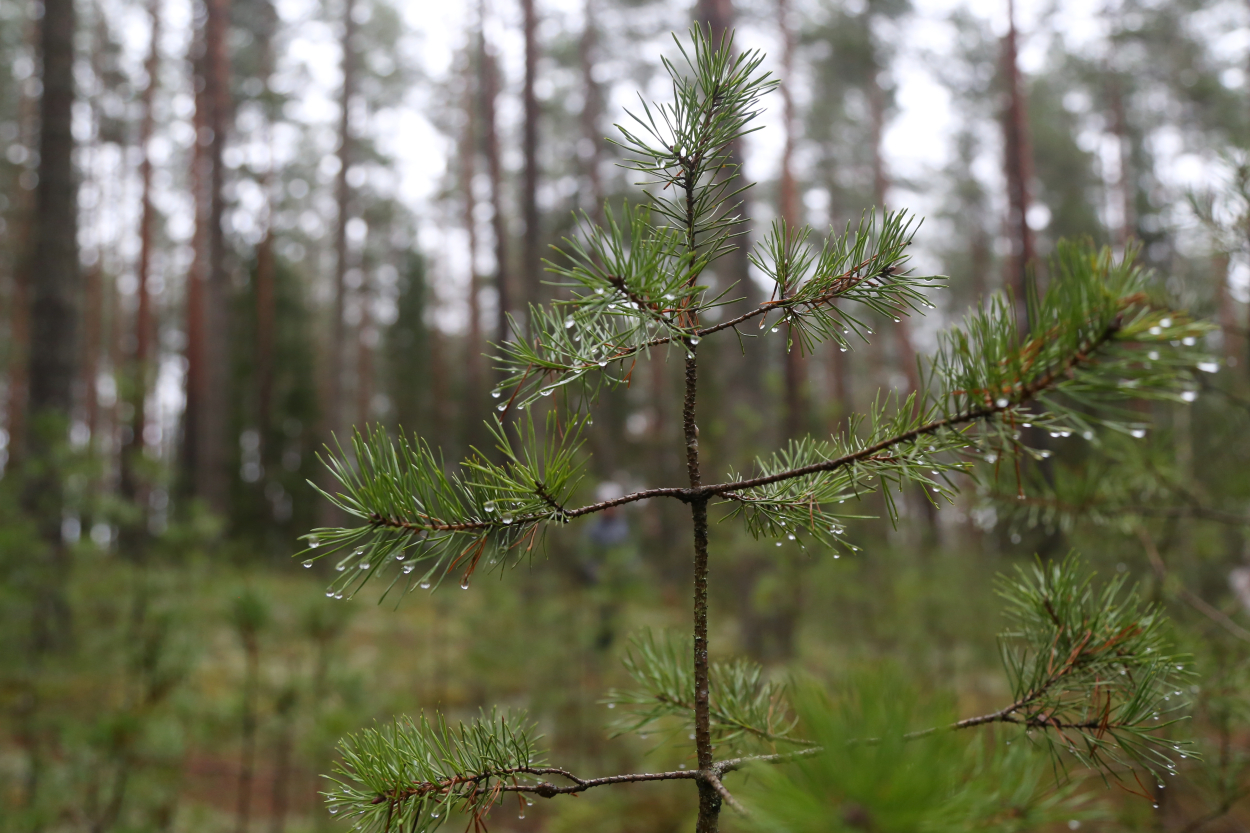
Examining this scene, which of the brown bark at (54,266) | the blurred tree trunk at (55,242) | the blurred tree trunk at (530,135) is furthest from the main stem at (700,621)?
the blurred tree trunk at (530,135)

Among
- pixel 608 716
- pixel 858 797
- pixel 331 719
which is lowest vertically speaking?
pixel 608 716

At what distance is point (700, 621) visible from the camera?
81cm

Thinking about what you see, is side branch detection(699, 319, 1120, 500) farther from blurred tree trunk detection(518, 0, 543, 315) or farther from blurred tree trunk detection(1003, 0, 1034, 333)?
blurred tree trunk detection(1003, 0, 1034, 333)

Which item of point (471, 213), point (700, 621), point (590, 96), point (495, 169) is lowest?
point (700, 621)

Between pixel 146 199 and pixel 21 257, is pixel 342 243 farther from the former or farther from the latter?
pixel 21 257

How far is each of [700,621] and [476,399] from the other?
1404 cm

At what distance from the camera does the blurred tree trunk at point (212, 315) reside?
10.5m

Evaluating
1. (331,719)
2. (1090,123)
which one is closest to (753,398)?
(331,719)

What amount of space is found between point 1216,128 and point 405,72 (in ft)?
57.9

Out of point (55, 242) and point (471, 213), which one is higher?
point (471, 213)

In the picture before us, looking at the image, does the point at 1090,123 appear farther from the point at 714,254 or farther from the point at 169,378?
the point at 169,378

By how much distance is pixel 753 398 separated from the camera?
643 cm

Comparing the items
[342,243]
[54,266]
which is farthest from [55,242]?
[342,243]

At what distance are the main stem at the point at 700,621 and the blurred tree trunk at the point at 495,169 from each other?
31.5 feet
